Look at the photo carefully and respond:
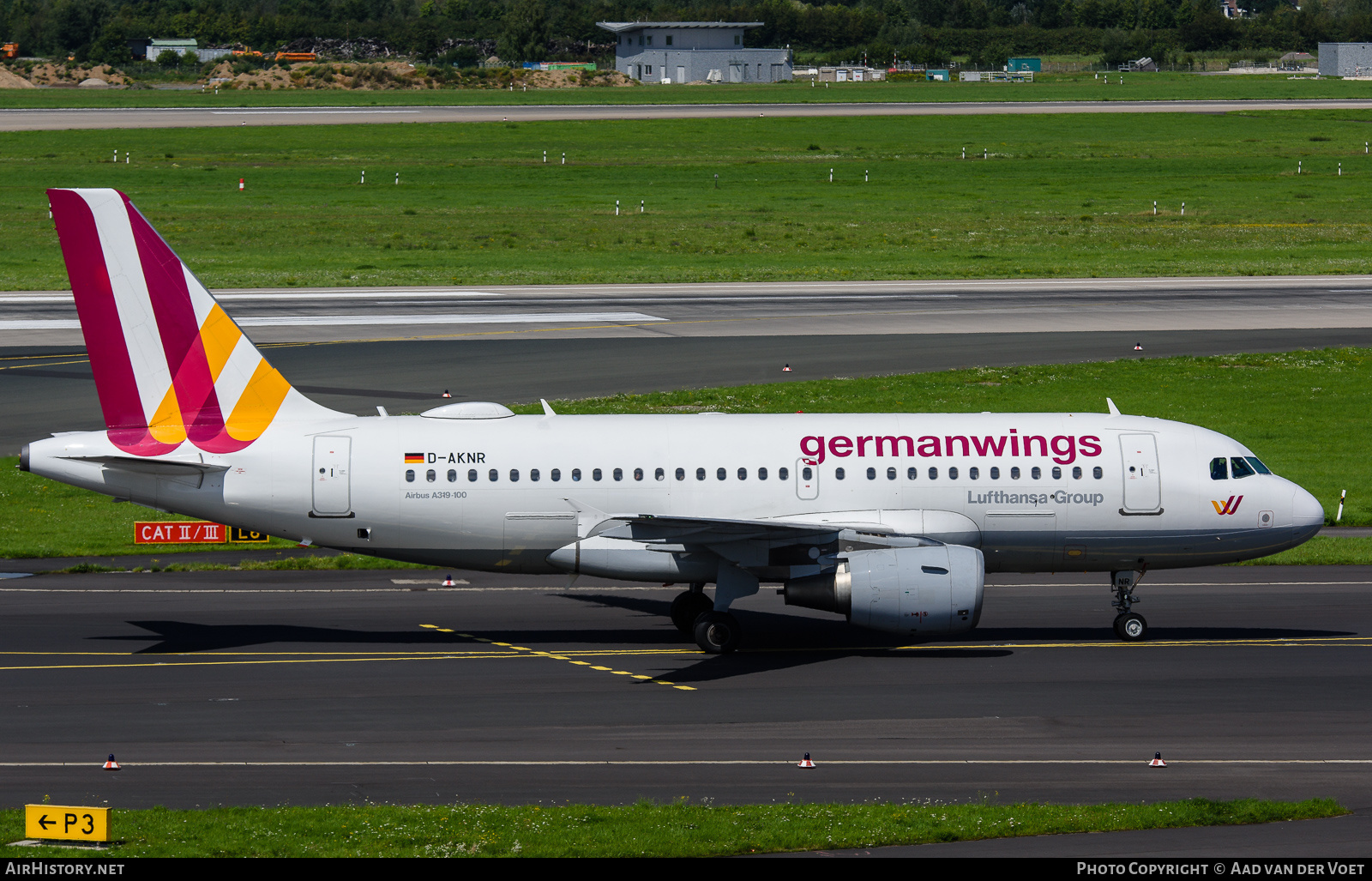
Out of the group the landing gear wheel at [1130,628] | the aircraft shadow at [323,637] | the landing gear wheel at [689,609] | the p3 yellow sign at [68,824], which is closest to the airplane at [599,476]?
the landing gear wheel at [1130,628]

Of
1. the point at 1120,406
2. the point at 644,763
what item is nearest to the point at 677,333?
the point at 1120,406

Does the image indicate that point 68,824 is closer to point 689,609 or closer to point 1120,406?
point 689,609

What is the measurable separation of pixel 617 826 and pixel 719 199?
95.9 meters

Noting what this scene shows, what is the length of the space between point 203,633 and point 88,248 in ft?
26.5

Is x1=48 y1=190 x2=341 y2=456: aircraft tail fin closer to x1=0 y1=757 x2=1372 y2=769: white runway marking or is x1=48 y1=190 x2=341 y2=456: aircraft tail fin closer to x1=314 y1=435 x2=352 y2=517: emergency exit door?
x1=314 y1=435 x2=352 y2=517: emergency exit door

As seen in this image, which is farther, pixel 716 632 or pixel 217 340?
pixel 217 340

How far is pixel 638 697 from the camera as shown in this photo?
2664 cm

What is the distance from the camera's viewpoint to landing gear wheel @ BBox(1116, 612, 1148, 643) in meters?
30.3

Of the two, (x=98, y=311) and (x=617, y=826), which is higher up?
(x=98, y=311)

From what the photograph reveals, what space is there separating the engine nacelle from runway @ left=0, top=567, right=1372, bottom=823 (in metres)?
1.78

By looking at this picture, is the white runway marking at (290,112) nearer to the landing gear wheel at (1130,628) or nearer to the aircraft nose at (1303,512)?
the landing gear wheel at (1130,628)

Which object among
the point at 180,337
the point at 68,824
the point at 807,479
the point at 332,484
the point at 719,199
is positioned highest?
the point at 719,199

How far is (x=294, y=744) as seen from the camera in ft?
78.3

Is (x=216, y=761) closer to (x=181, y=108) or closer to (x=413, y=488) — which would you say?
(x=413, y=488)
